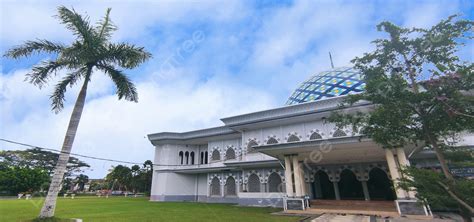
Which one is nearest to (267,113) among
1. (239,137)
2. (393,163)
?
(239,137)

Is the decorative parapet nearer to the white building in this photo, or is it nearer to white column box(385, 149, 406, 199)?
the white building

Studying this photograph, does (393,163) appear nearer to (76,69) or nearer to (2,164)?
(76,69)

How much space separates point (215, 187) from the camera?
63.4ft

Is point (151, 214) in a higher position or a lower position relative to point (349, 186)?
lower

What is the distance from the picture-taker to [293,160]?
11984mm

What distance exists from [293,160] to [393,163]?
4.31 metres

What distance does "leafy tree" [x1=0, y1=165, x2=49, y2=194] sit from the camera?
27.0m

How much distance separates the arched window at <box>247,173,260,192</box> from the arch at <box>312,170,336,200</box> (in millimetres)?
3746

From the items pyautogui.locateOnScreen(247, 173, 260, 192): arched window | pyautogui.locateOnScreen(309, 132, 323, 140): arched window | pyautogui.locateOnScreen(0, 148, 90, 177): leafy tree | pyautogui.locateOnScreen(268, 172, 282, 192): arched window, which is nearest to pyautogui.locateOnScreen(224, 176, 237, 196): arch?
pyautogui.locateOnScreen(247, 173, 260, 192): arched window

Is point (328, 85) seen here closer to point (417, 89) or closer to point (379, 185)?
point (379, 185)

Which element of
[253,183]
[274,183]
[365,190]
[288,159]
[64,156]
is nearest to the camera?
[64,156]

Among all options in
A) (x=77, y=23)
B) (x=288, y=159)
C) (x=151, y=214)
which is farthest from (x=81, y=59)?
(x=288, y=159)

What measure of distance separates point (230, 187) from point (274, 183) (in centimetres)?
427

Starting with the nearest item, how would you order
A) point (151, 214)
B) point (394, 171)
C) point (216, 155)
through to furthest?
point (394, 171), point (151, 214), point (216, 155)
